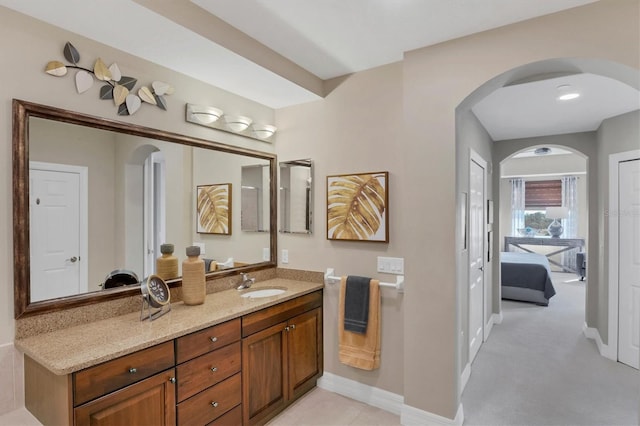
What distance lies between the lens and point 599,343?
3.67 metres

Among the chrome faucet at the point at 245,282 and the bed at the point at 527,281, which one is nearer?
the chrome faucet at the point at 245,282

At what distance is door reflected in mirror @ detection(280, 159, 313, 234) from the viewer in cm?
294

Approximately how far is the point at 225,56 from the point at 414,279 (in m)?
1.94

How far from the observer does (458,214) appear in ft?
7.39

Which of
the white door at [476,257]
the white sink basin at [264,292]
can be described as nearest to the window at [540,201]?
the white door at [476,257]

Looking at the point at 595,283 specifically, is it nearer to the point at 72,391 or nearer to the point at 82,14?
the point at 72,391

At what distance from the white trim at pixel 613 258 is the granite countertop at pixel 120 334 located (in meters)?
3.51

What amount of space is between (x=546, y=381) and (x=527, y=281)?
2811 millimetres

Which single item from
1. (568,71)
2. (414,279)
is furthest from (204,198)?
(568,71)

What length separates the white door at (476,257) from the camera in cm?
320

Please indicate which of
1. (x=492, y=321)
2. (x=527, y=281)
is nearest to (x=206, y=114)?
(x=492, y=321)

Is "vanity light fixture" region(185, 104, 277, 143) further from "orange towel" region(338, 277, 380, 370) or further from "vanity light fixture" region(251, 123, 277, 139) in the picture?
"orange towel" region(338, 277, 380, 370)

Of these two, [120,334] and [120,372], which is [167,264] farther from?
[120,372]

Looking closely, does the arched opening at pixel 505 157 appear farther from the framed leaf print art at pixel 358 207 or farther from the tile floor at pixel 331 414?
the tile floor at pixel 331 414
